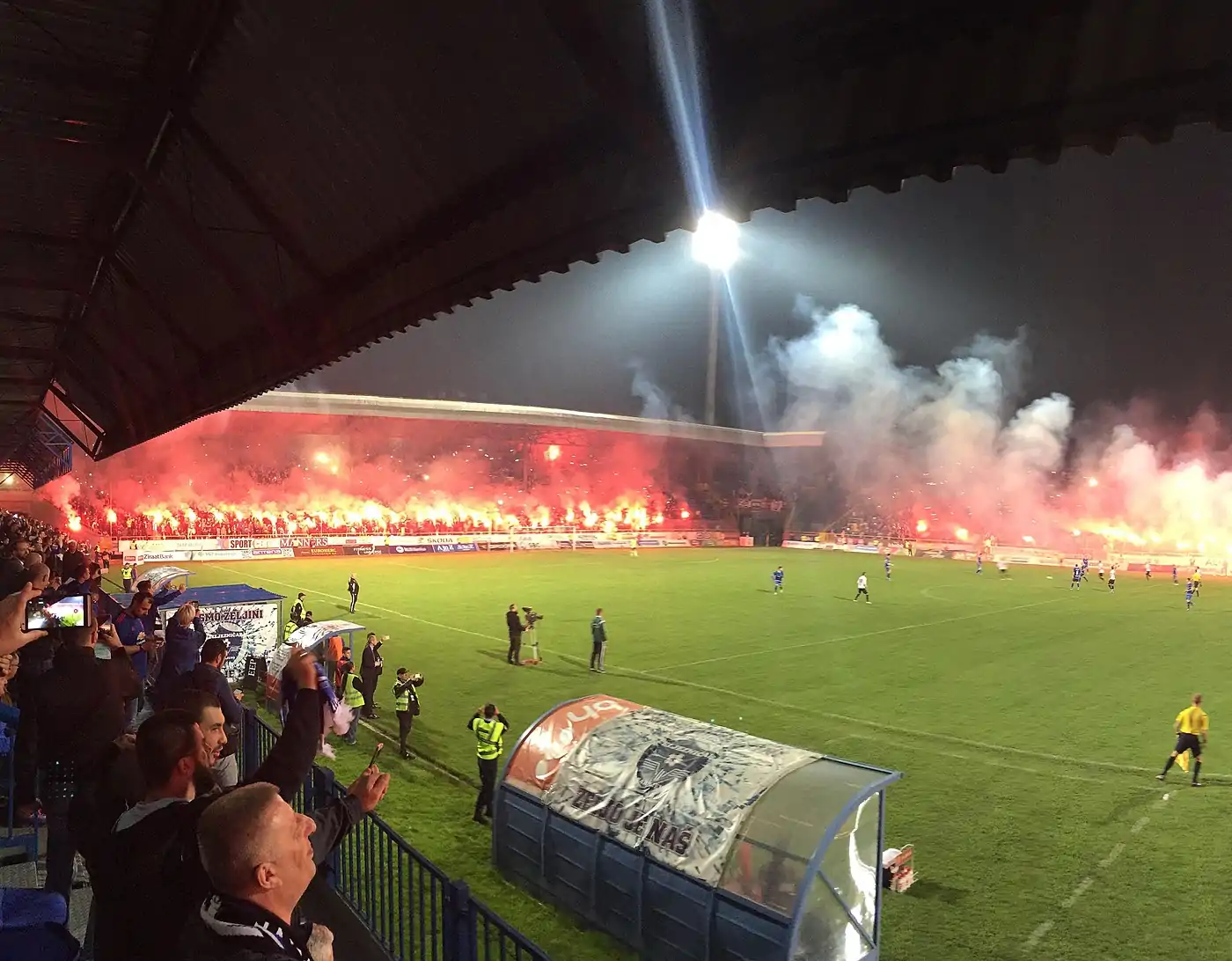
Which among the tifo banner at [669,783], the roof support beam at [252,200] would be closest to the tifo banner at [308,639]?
the tifo banner at [669,783]

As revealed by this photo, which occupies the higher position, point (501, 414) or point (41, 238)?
point (501, 414)

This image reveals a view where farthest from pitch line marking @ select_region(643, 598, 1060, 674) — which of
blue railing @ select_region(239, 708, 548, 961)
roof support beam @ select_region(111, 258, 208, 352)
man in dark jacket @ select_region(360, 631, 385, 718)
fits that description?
roof support beam @ select_region(111, 258, 208, 352)

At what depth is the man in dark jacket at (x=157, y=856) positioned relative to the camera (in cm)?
291

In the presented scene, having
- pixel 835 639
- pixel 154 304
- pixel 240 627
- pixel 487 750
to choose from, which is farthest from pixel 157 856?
pixel 835 639

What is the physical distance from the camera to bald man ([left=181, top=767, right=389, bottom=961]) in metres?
2.32

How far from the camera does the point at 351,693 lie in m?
15.6

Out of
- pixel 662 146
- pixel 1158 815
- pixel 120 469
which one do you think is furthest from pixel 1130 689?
pixel 120 469

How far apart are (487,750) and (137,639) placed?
16.0ft

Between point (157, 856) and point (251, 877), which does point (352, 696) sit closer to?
point (157, 856)

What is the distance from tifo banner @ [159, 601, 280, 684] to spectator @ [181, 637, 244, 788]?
28.1 ft

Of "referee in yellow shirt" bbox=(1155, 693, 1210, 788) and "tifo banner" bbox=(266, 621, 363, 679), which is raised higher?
"tifo banner" bbox=(266, 621, 363, 679)

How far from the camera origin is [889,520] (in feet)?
290

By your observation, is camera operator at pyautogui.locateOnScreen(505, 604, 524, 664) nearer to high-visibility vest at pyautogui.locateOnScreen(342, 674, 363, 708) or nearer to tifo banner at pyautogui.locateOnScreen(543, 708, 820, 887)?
high-visibility vest at pyautogui.locateOnScreen(342, 674, 363, 708)

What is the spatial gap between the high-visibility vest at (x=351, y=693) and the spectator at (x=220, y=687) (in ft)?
20.0
